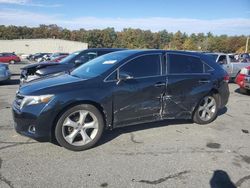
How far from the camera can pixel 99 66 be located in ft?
19.4

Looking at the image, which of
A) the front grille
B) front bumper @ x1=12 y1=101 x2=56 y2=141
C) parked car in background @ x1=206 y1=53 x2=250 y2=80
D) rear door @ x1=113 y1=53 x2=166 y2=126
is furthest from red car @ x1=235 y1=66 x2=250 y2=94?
the front grille

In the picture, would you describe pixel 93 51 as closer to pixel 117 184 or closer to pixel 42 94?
pixel 42 94

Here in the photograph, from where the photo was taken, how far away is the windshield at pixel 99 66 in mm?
5645

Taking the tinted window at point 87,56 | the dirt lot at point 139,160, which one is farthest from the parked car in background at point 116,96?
the tinted window at point 87,56

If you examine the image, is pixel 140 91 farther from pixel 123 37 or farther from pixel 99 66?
pixel 123 37

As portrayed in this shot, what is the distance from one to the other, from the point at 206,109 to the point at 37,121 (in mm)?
3821

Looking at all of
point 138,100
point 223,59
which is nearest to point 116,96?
point 138,100

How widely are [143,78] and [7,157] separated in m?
2.66

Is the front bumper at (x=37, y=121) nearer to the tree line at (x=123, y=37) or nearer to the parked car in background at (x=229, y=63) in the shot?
the parked car in background at (x=229, y=63)

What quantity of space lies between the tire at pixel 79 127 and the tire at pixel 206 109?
2.49 metres

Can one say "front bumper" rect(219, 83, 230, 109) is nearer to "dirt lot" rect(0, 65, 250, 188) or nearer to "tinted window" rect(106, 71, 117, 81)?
"dirt lot" rect(0, 65, 250, 188)

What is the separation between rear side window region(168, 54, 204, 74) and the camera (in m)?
6.32

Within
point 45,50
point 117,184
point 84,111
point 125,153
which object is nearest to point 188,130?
point 125,153

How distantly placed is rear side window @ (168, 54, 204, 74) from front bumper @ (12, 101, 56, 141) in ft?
8.59
